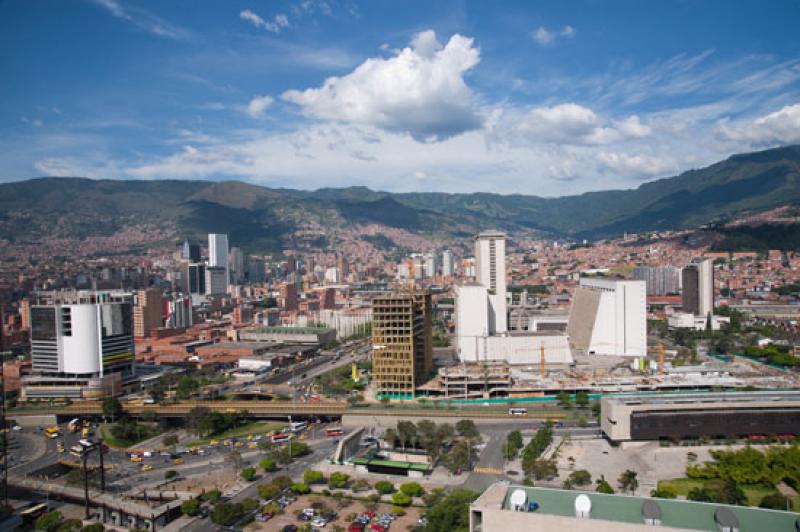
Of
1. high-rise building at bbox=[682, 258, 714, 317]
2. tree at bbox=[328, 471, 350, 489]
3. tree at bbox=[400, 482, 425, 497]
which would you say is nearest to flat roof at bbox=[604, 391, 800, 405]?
tree at bbox=[400, 482, 425, 497]

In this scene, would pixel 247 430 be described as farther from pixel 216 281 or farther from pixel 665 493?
pixel 216 281

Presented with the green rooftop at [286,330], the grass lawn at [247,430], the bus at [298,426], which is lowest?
the grass lawn at [247,430]

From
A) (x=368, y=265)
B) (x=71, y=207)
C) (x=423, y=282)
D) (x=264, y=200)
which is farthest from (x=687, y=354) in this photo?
(x=264, y=200)

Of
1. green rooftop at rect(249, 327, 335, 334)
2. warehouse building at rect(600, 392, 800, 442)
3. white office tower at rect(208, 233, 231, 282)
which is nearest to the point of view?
warehouse building at rect(600, 392, 800, 442)

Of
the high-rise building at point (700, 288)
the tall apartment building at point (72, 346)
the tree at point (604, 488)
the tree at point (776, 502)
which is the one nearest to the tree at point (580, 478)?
the tree at point (604, 488)

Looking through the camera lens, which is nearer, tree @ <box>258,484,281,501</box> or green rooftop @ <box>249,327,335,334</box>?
tree @ <box>258,484,281,501</box>

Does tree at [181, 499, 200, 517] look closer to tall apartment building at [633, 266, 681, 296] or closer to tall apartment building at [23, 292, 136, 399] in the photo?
tall apartment building at [23, 292, 136, 399]

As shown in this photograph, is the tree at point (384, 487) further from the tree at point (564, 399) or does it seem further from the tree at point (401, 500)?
the tree at point (564, 399)
